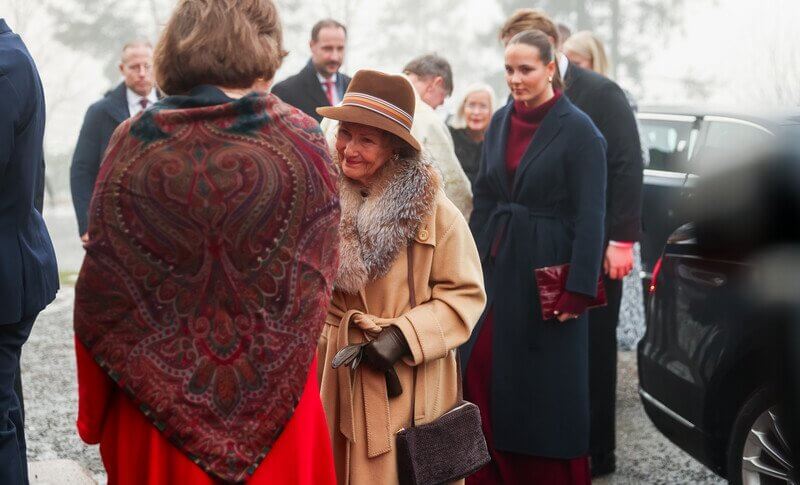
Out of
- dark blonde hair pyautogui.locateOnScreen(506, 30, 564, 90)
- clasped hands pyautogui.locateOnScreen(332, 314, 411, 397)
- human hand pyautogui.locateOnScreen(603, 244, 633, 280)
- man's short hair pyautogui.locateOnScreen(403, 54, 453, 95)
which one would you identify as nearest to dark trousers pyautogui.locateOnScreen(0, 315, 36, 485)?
clasped hands pyautogui.locateOnScreen(332, 314, 411, 397)

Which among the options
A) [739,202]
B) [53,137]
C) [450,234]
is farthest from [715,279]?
[53,137]

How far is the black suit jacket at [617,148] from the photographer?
17.0 feet

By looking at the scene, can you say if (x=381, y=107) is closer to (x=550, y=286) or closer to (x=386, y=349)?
(x=386, y=349)

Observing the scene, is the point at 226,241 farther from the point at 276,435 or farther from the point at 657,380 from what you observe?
the point at 657,380

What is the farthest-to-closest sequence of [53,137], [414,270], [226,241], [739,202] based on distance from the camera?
[53,137] → [739,202] → [414,270] → [226,241]

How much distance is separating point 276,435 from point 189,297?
404 millimetres

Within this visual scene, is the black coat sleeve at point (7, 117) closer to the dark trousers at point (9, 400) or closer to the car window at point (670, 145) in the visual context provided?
the dark trousers at point (9, 400)

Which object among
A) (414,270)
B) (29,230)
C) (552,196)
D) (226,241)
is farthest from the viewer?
(552,196)

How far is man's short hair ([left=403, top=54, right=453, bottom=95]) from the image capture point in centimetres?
661

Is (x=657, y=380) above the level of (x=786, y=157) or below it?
below

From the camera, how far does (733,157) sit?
4242mm

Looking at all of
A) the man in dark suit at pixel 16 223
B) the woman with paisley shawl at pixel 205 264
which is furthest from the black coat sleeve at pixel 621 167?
the woman with paisley shawl at pixel 205 264

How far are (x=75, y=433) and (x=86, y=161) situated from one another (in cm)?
172

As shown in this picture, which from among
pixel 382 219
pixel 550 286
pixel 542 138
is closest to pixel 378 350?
pixel 382 219
